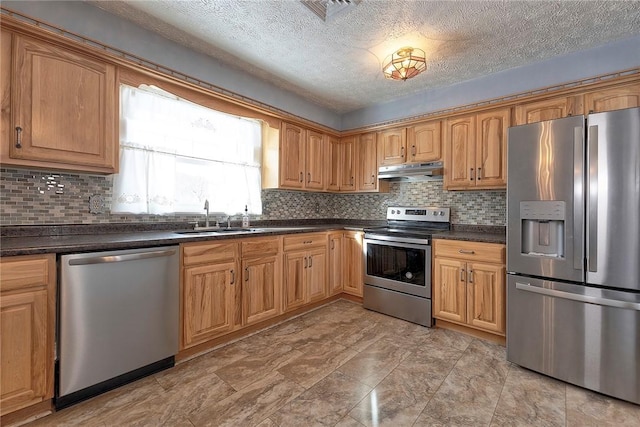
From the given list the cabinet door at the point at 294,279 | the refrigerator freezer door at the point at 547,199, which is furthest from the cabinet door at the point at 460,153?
the cabinet door at the point at 294,279

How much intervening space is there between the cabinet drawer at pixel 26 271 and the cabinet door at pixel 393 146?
3226 millimetres

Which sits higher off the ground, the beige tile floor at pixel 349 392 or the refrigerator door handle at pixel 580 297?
the refrigerator door handle at pixel 580 297

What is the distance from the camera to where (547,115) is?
2586 millimetres

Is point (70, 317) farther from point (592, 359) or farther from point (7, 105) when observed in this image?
point (592, 359)

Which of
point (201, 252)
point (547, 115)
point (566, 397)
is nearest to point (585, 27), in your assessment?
point (547, 115)

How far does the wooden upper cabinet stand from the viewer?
2.80 metres

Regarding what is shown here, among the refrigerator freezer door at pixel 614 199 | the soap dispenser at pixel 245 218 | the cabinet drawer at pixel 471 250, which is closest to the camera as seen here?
the refrigerator freezer door at pixel 614 199

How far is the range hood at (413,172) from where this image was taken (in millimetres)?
3205

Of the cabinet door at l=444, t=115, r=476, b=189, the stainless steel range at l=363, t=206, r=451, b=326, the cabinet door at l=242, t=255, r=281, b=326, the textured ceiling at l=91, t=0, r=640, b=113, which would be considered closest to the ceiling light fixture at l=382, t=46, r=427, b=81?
the textured ceiling at l=91, t=0, r=640, b=113

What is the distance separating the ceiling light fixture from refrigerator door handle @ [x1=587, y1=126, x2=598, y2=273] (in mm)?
1303

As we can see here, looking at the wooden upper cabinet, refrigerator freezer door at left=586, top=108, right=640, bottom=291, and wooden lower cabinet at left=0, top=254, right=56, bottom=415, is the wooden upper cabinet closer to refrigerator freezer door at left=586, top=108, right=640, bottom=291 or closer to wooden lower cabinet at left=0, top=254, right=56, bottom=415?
refrigerator freezer door at left=586, top=108, right=640, bottom=291

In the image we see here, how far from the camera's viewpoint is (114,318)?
1.77 metres

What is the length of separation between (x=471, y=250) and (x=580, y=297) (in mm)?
837

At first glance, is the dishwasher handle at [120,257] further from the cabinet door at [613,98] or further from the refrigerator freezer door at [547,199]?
the cabinet door at [613,98]
